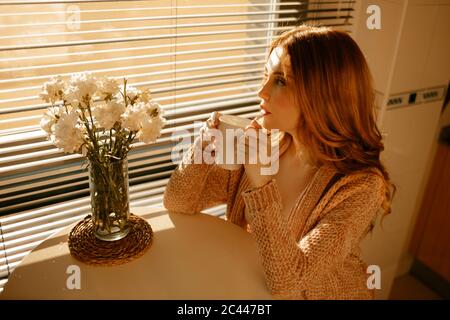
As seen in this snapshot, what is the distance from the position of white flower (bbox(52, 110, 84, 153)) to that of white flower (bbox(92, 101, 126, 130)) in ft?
0.18

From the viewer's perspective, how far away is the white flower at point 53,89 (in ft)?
3.75

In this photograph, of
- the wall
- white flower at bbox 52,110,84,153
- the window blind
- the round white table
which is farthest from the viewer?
the wall

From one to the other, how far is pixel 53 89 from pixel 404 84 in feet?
4.38

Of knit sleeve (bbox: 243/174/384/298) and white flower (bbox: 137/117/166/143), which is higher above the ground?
white flower (bbox: 137/117/166/143)

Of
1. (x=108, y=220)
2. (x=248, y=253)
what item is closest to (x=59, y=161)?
(x=108, y=220)

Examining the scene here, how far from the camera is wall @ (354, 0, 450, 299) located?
1.76 m

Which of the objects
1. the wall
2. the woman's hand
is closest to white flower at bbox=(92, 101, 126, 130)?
the woman's hand

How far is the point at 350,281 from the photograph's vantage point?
4.60 feet

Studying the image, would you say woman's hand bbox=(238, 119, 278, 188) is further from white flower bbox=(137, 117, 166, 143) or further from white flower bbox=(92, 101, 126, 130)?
white flower bbox=(92, 101, 126, 130)

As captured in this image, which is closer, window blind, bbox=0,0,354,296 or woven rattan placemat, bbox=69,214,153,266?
woven rattan placemat, bbox=69,214,153,266

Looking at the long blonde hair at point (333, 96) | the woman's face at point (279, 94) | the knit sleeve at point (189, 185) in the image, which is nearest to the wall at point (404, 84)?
the long blonde hair at point (333, 96)

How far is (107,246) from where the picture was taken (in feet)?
4.29

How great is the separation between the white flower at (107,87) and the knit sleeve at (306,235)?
0.42 m
